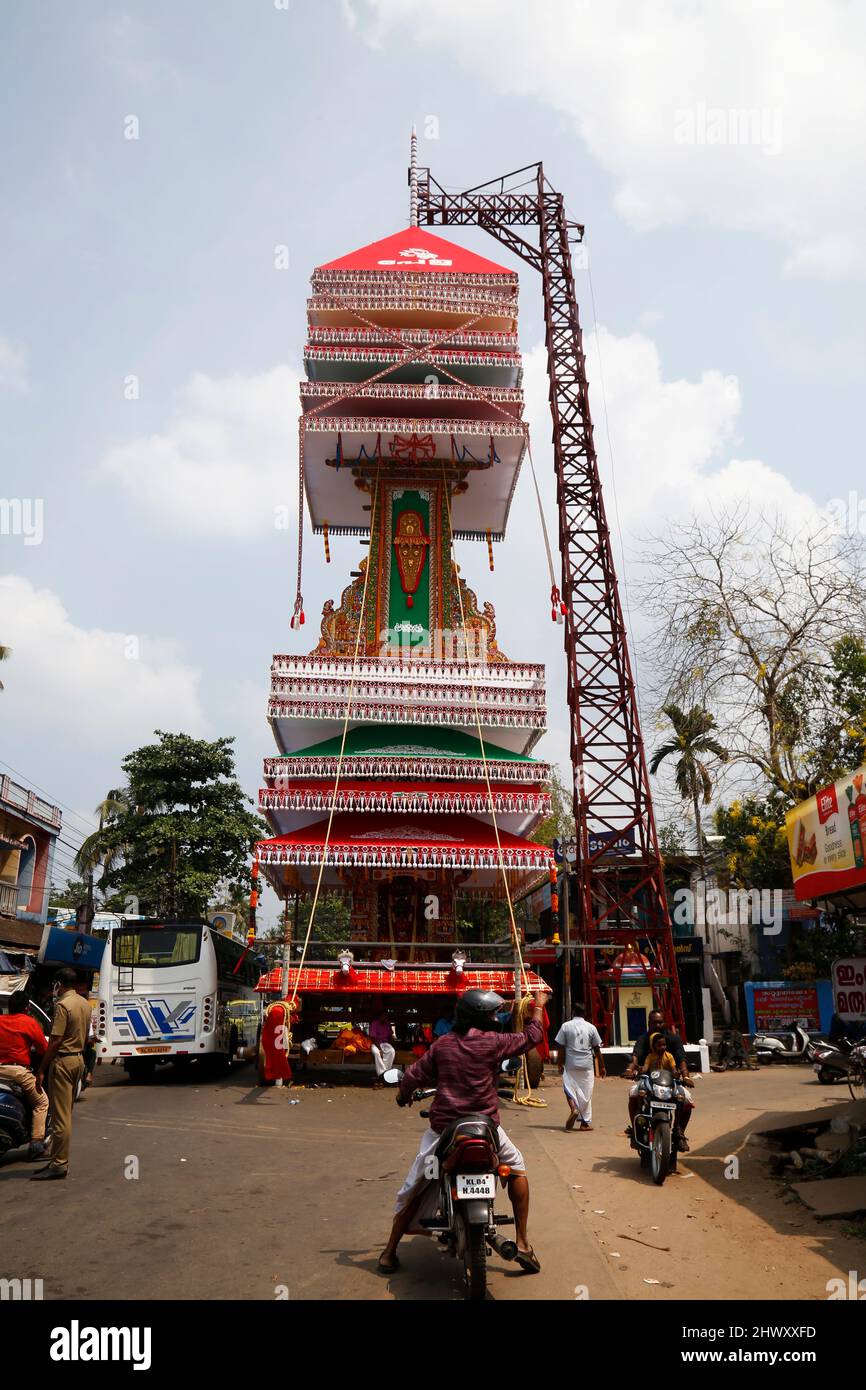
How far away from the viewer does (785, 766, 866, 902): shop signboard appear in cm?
726

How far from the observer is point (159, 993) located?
16562mm

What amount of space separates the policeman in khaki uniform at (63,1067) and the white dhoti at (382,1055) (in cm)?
737

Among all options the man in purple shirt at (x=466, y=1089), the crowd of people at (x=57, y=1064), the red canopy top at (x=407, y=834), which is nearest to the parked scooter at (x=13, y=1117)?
the crowd of people at (x=57, y=1064)

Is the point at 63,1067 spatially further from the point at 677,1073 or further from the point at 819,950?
the point at 819,950

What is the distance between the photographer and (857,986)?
8453 millimetres

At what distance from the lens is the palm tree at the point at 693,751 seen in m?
22.8

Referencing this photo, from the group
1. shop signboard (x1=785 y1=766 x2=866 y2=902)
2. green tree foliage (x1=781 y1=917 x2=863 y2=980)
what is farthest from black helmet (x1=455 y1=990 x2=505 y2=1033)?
green tree foliage (x1=781 y1=917 x2=863 y2=980)

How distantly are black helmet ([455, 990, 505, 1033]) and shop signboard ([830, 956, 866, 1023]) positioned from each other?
4.54 meters

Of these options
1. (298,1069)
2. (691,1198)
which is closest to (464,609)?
(298,1069)

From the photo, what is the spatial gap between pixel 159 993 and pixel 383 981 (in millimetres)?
3979

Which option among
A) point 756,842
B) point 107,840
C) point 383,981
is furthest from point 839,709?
point 107,840

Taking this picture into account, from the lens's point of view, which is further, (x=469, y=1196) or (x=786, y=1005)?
(x=786, y=1005)

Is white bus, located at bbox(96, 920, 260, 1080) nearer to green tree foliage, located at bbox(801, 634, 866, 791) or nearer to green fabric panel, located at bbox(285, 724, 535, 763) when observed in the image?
green fabric panel, located at bbox(285, 724, 535, 763)
